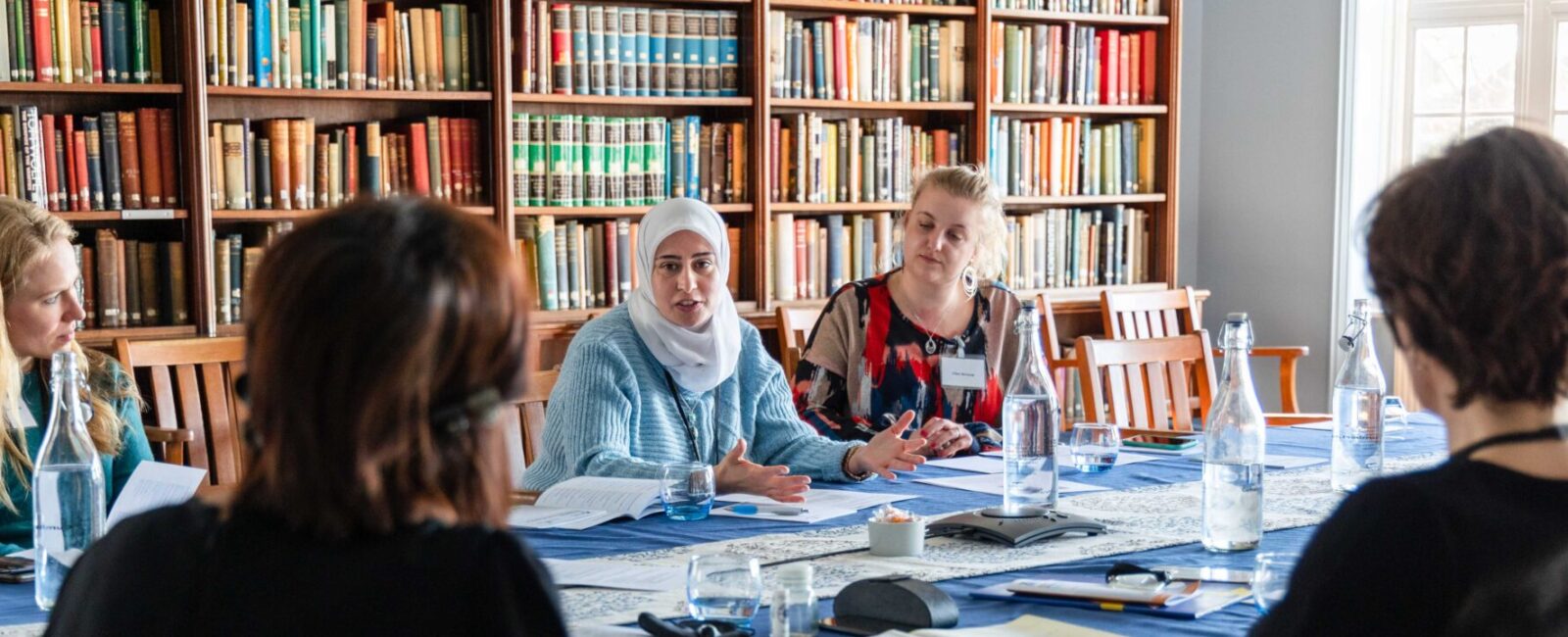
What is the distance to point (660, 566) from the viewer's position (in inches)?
72.1

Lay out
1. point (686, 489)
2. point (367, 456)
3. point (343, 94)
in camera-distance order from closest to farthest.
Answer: point (367, 456)
point (686, 489)
point (343, 94)

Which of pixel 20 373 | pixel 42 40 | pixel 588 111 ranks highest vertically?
pixel 42 40

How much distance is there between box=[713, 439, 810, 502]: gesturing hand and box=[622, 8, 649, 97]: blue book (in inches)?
95.6

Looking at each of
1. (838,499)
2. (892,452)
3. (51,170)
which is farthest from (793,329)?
(51,170)

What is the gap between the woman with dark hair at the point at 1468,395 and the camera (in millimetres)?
1079

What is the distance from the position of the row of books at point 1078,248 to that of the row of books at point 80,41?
2725 mm

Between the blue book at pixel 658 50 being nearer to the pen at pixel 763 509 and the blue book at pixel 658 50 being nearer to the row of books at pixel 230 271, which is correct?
the row of books at pixel 230 271

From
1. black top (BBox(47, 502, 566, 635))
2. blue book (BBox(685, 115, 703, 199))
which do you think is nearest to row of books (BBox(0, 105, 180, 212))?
blue book (BBox(685, 115, 703, 199))

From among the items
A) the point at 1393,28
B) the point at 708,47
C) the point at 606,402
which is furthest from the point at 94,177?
the point at 1393,28

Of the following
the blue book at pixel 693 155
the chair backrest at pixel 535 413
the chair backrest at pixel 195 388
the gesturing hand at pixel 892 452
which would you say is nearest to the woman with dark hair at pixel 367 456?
the gesturing hand at pixel 892 452

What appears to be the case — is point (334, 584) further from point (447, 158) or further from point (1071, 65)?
point (1071, 65)

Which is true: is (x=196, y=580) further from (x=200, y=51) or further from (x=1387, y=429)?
(x=200, y=51)

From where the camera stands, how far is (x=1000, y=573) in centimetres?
180

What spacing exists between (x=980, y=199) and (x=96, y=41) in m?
2.22
